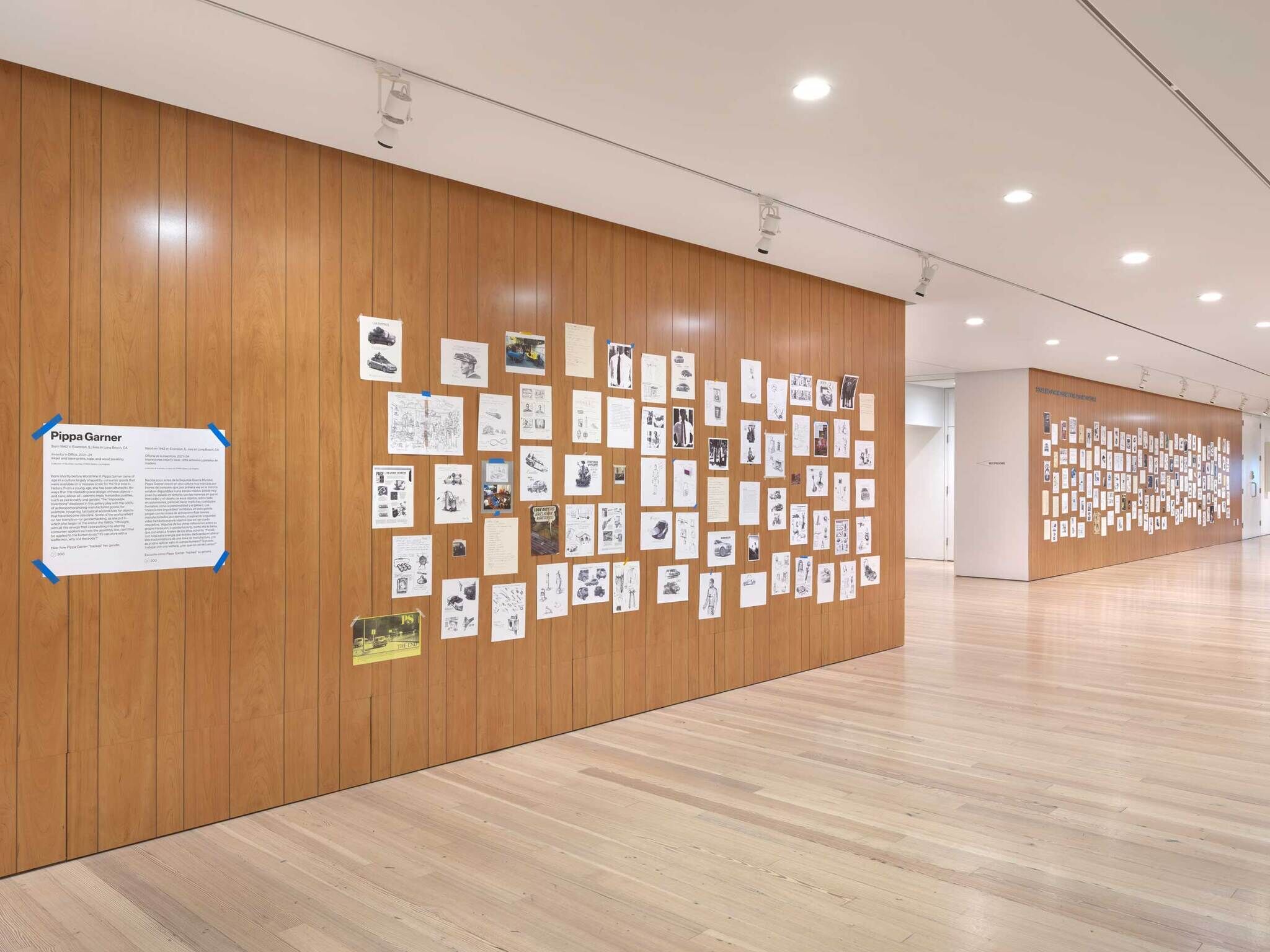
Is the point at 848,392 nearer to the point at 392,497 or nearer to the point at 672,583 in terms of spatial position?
the point at 672,583

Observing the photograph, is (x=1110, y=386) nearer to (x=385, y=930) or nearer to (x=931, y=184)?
(x=931, y=184)

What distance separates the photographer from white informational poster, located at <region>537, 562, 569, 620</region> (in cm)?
551

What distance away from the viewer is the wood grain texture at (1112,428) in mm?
13727

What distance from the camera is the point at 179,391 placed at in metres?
4.09

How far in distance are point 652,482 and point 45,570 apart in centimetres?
354

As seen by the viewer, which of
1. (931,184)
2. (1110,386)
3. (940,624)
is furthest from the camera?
(1110,386)

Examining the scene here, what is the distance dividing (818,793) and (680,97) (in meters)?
3.38

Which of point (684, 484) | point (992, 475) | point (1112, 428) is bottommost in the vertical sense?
point (684, 484)

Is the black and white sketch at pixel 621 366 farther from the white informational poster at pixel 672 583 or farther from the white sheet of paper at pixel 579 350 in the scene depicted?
the white informational poster at pixel 672 583

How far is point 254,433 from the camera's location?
432cm

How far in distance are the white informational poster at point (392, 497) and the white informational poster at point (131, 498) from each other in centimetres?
77

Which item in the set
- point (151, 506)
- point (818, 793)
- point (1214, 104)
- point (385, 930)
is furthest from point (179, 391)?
point (1214, 104)

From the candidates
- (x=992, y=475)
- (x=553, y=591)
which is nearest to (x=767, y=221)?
(x=553, y=591)

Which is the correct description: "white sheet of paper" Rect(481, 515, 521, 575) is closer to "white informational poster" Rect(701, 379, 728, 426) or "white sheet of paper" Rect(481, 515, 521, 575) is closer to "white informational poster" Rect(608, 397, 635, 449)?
"white informational poster" Rect(608, 397, 635, 449)
